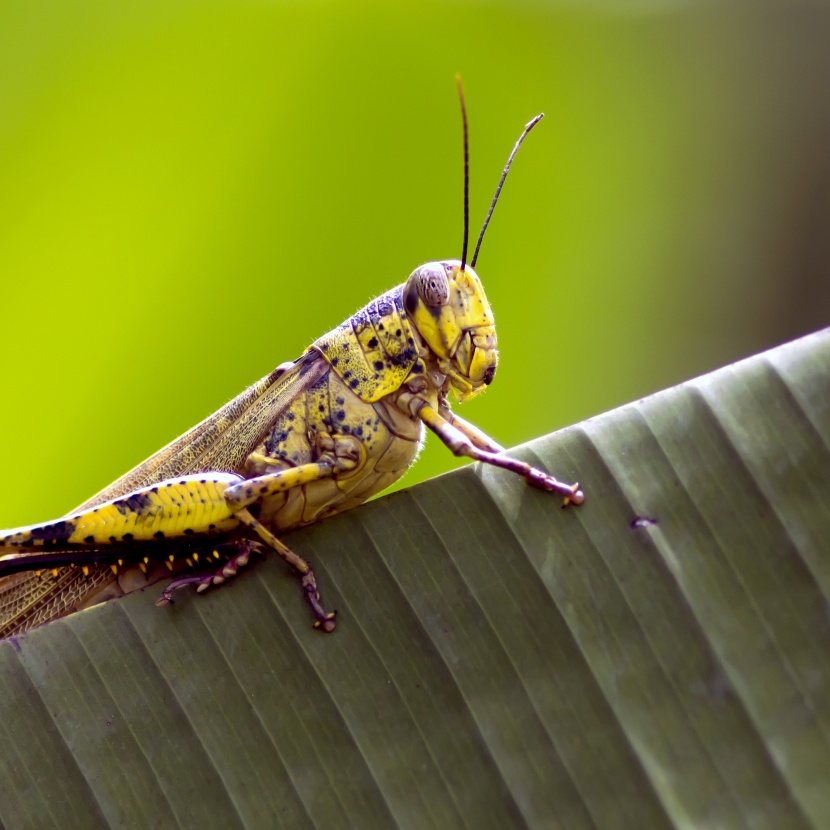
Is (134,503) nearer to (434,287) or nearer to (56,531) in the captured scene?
(56,531)

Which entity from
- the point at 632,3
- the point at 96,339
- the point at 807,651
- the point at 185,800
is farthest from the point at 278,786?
the point at 632,3

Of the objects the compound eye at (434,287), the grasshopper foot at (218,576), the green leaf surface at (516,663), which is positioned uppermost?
the compound eye at (434,287)

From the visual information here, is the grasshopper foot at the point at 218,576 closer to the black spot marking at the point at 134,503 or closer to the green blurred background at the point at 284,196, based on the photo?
the black spot marking at the point at 134,503

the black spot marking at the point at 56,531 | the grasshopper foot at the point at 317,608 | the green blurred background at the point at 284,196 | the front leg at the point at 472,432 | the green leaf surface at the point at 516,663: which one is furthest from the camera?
the green blurred background at the point at 284,196

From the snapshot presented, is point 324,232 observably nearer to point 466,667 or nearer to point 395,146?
point 395,146

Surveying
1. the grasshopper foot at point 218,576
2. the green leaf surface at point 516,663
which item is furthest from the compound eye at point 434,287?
the grasshopper foot at point 218,576

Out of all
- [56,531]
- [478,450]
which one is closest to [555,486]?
[478,450]

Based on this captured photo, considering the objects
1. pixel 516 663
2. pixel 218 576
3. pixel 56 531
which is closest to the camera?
pixel 516 663

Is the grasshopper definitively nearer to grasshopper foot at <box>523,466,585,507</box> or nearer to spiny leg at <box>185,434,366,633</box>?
spiny leg at <box>185,434,366,633</box>
